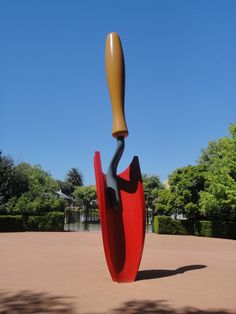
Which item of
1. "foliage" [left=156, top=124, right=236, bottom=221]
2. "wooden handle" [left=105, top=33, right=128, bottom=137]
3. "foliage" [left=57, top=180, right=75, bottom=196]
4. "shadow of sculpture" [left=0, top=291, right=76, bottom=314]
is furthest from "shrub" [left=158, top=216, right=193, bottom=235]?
"foliage" [left=57, top=180, right=75, bottom=196]

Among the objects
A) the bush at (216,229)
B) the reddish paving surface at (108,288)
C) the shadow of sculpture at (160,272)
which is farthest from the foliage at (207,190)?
the shadow of sculpture at (160,272)

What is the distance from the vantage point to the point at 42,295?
7547 millimetres

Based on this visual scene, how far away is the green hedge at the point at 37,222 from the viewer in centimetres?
3306

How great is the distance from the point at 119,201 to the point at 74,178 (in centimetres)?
8356

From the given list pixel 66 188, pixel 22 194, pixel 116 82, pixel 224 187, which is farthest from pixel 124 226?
pixel 66 188

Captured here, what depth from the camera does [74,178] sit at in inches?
3632

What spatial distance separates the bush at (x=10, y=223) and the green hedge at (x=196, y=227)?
11.2 meters

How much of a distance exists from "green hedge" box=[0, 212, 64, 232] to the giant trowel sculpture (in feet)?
82.7

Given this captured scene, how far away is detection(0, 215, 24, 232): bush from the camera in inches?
1285

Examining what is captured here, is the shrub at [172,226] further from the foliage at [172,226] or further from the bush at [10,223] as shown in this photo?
the bush at [10,223]

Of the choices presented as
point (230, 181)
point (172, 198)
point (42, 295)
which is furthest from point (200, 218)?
point (42, 295)

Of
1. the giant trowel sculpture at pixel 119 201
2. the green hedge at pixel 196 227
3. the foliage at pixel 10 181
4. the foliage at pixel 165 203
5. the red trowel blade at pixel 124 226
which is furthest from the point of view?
the foliage at pixel 10 181

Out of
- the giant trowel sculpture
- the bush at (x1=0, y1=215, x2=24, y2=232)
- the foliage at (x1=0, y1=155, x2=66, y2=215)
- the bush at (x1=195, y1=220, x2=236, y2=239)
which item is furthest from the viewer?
the foliage at (x1=0, y1=155, x2=66, y2=215)

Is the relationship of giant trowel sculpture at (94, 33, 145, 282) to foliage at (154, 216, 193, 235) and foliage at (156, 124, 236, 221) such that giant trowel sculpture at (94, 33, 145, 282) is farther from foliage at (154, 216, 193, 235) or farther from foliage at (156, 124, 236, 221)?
foliage at (154, 216, 193, 235)
